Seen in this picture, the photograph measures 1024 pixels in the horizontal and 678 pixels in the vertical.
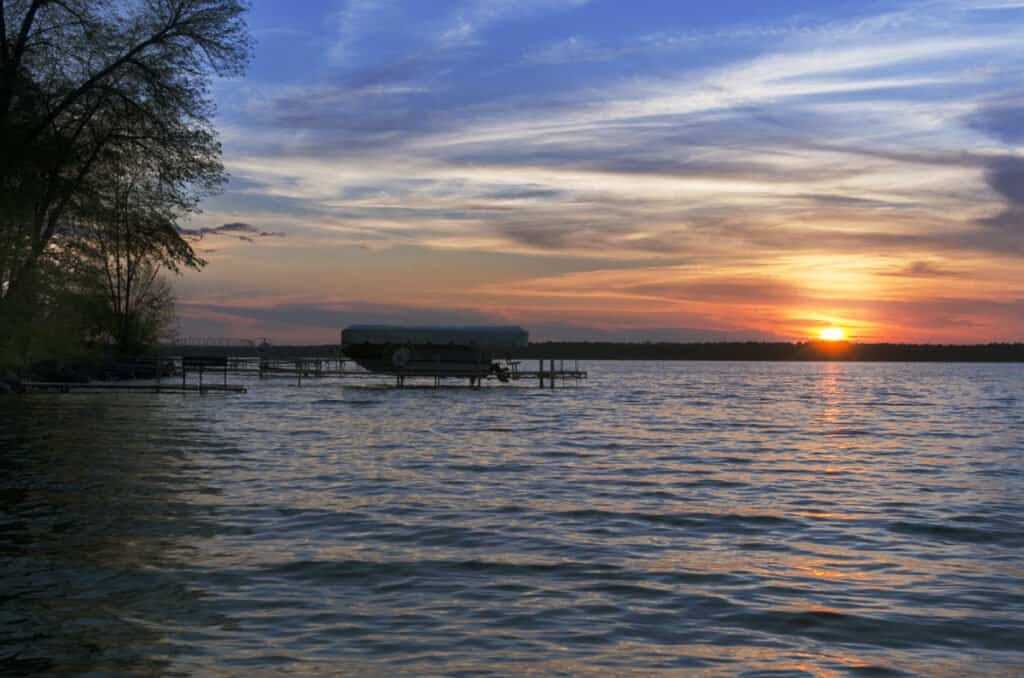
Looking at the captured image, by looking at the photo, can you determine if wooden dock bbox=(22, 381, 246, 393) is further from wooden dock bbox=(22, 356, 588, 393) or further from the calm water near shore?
the calm water near shore

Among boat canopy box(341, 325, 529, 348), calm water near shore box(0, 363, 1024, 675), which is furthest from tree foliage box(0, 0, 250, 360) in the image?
boat canopy box(341, 325, 529, 348)

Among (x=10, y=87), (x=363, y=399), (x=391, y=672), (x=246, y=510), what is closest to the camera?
(x=391, y=672)

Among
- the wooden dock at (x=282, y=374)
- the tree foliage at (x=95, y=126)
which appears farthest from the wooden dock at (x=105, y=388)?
the tree foliage at (x=95, y=126)

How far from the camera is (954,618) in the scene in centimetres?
926

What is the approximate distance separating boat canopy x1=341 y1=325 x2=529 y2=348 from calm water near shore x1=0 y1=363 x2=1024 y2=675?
1592 inches

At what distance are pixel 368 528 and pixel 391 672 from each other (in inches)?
252

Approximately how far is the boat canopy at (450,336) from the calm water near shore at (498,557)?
1592 inches

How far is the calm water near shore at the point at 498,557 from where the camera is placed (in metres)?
7.89

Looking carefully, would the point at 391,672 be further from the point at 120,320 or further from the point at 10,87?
the point at 120,320

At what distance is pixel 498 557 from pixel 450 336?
185 feet

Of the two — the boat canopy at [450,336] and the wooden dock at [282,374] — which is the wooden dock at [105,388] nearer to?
the wooden dock at [282,374]

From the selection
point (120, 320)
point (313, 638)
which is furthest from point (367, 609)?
point (120, 320)

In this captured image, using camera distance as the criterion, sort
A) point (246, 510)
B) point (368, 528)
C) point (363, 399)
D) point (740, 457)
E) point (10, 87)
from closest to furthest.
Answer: point (368, 528)
point (246, 510)
point (740, 457)
point (10, 87)
point (363, 399)

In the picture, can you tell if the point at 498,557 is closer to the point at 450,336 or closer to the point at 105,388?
the point at 105,388
